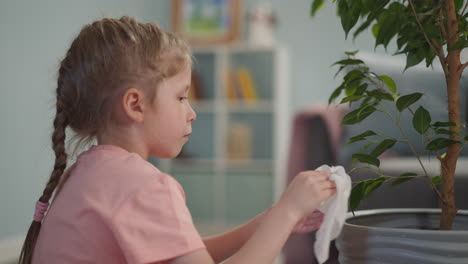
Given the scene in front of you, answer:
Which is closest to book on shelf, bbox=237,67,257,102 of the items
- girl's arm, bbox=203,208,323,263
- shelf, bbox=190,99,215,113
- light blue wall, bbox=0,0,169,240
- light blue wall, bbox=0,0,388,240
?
shelf, bbox=190,99,215,113

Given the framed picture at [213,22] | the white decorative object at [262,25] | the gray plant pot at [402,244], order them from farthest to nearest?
the framed picture at [213,22]
the white decorative object at [262,25]
the gray plant pot at [402,244]

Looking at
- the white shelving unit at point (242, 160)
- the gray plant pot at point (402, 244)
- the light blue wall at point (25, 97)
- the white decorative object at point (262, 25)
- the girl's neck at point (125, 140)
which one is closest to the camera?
the gray plant pot at point (402, 244)

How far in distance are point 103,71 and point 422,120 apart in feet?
1.54

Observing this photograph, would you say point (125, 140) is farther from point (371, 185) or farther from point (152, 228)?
point (371, 185)

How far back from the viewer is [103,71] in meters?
0.89

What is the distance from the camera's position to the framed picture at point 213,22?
4.07 metres

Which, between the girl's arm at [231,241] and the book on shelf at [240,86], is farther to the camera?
the book on shelf at [240,86]

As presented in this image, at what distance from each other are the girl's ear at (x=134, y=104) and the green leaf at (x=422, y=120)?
15.9 inches

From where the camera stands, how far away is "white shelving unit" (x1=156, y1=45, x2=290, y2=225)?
3.82 meters

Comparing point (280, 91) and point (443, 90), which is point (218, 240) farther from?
point (280, 91)

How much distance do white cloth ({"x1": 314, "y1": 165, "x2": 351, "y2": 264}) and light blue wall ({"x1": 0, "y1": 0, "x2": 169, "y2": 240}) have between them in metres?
2.22

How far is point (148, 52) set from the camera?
0.90 m

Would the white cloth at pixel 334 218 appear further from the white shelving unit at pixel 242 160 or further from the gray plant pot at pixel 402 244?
the white shelving unit at pixel 242 160

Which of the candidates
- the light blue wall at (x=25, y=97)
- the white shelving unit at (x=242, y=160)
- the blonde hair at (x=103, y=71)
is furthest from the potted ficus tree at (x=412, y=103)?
the white shelving unit at (x=242, y=160)
